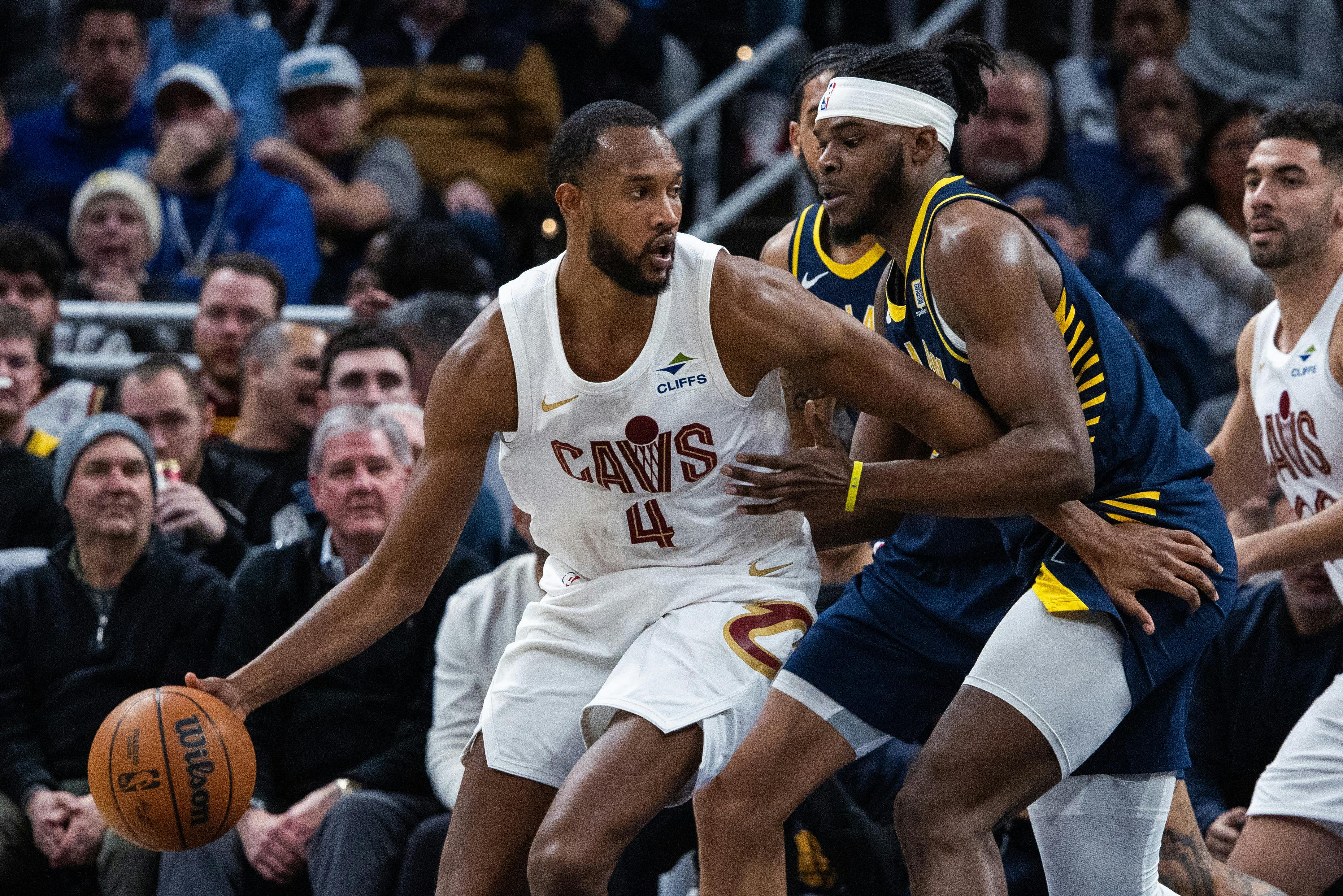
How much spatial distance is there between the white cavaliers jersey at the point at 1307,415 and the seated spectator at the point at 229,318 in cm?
407

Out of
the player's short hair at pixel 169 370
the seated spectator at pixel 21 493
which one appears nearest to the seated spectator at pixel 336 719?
the seated spectator at pixel 21 493

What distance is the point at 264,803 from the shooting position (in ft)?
16.6

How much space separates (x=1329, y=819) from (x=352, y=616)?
259cm

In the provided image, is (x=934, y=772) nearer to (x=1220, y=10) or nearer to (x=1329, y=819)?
(x=1329, y=819)

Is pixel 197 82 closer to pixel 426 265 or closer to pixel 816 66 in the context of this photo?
pixel 426 265

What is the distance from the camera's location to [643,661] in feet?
11.4

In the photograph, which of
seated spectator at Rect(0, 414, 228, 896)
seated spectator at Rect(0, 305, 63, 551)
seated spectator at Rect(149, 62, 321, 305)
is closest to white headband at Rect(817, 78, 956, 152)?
seated spectator at Rect(0, 305, 63, 551)

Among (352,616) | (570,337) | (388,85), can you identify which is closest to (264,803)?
(352,616)

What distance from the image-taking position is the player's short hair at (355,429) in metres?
5.47

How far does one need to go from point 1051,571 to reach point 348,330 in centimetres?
358

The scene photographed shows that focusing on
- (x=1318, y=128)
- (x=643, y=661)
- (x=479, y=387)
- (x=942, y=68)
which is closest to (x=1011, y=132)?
(x=1318, y=128)

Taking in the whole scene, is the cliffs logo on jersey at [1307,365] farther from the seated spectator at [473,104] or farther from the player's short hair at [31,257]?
the player's short hair at [31,257]

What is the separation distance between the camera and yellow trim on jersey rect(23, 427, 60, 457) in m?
6.34

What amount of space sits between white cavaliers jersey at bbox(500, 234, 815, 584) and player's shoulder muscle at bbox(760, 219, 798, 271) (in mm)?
914
